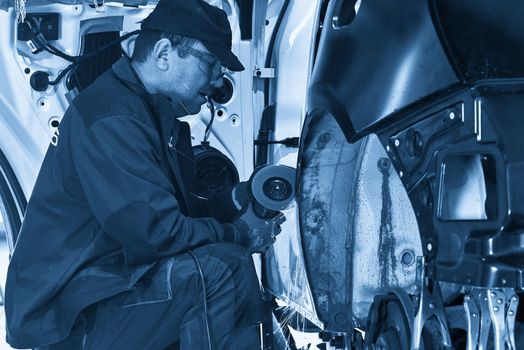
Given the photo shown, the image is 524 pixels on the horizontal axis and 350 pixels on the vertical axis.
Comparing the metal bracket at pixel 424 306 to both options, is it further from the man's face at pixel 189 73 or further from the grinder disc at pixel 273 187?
the man's face at pixel 189 73

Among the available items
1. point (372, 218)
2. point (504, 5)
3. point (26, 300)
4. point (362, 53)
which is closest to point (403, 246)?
point (372, 218)

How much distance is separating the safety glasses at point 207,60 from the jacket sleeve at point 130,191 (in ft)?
1.22

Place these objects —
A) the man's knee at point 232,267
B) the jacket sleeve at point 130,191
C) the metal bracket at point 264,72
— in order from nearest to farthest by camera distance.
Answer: the jacket sleeve at point 130,191 → the man's knee at point 232,267 → the metal bracket at point 264,72

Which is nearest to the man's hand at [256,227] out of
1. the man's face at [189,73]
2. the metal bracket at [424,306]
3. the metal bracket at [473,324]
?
the man's face at [189,73]

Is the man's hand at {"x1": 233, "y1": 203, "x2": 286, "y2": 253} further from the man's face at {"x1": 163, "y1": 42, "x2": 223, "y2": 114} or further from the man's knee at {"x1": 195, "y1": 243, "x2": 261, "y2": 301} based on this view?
the man's face at {"x1": 163, "y1": 42, "x2": 223, "y2": 114}

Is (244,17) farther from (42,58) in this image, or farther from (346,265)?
(346,265)

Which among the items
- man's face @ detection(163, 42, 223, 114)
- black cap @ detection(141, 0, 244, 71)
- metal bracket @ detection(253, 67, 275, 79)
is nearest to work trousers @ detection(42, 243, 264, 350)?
man's face @ detection(163, 42, 223, 114)

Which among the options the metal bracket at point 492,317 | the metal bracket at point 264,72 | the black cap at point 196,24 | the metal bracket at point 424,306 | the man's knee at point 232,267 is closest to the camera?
the metal bracket at point 492,317

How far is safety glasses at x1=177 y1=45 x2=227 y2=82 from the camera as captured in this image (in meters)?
2.98

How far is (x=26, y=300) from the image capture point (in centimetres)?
285

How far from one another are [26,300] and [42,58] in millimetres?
1174

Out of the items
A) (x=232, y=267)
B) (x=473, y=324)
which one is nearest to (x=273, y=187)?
(x=232, y=267)

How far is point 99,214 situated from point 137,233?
155 mm

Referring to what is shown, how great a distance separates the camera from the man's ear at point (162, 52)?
296 cm
